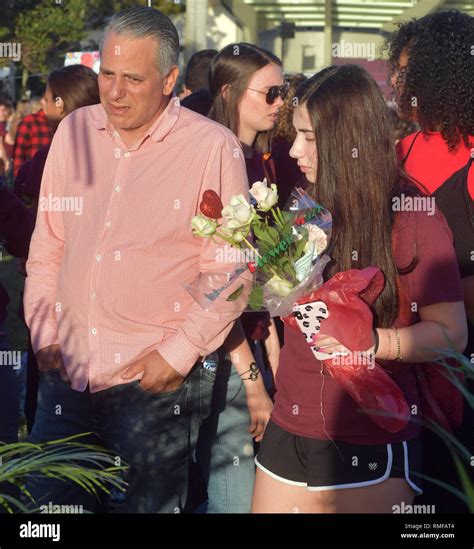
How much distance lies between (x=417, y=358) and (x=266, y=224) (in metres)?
0.58

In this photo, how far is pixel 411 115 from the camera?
426 centimetres

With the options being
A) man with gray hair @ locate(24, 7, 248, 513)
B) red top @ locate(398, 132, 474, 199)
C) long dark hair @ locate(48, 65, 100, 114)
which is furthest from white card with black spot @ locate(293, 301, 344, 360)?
long dark hair @ locate(48, 65, 100, 114)

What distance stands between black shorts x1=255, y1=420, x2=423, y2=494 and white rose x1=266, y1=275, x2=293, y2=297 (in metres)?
0.48

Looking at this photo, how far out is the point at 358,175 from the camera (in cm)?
324

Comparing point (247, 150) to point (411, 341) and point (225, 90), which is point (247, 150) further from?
point (411, 341)

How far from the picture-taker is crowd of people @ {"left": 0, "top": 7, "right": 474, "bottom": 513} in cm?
319

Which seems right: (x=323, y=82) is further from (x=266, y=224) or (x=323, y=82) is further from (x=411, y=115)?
(x=411, y=115)

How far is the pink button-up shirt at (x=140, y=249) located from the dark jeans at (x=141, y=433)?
80mm

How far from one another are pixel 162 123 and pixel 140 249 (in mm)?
458

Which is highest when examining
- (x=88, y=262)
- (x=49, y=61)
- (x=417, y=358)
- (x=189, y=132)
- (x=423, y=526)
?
(x=49, y=61)

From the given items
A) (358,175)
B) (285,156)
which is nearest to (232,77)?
(285,156)

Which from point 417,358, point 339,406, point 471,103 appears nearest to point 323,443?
point 339,406

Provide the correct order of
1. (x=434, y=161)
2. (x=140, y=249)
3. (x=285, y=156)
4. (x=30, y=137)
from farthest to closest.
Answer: (x=30, y=137)
(x=285, y=156)
(x=434, y=161)
(x=140, y=249)

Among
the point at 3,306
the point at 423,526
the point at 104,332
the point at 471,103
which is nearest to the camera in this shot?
the point at 423,526
